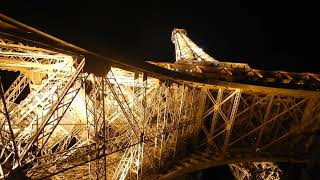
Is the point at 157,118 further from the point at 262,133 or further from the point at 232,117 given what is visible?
the point at 262,133

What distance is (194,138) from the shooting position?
16141mm

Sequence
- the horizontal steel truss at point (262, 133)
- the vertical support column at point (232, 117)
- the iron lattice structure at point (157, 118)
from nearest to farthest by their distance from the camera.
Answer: the iron lattice structure at point (157, 118) < the vertical support column at point (232, 117) < the horizontal steel truss at point (262, 133)

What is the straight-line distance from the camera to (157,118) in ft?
42.7

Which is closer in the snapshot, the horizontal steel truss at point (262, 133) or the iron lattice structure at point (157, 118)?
the iron lattice structure at point (157, 118)

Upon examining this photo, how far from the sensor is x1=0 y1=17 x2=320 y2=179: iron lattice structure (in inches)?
423

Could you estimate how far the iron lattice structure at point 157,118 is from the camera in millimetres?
10746

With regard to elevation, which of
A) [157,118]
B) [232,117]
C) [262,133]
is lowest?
[262,133]

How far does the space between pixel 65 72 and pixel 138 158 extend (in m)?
3.37

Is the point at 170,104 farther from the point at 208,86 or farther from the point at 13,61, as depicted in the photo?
the point at 13,61

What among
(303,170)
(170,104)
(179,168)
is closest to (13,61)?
(170,104)

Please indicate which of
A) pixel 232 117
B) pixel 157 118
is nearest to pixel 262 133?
pixel 232 117

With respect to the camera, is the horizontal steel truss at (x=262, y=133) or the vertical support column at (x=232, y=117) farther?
the horizontal steel truss at (x=262, y=133)

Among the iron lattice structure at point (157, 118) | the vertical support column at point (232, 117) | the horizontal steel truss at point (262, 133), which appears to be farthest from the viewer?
the horizontal steel truss at point (262, 133)

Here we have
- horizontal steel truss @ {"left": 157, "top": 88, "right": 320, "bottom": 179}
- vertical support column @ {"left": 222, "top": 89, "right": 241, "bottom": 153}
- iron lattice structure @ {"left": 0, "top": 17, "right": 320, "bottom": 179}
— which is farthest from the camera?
horizontal steel truss @ {"left": 157, "top": 88, "right": 320, "bottom": 179}
